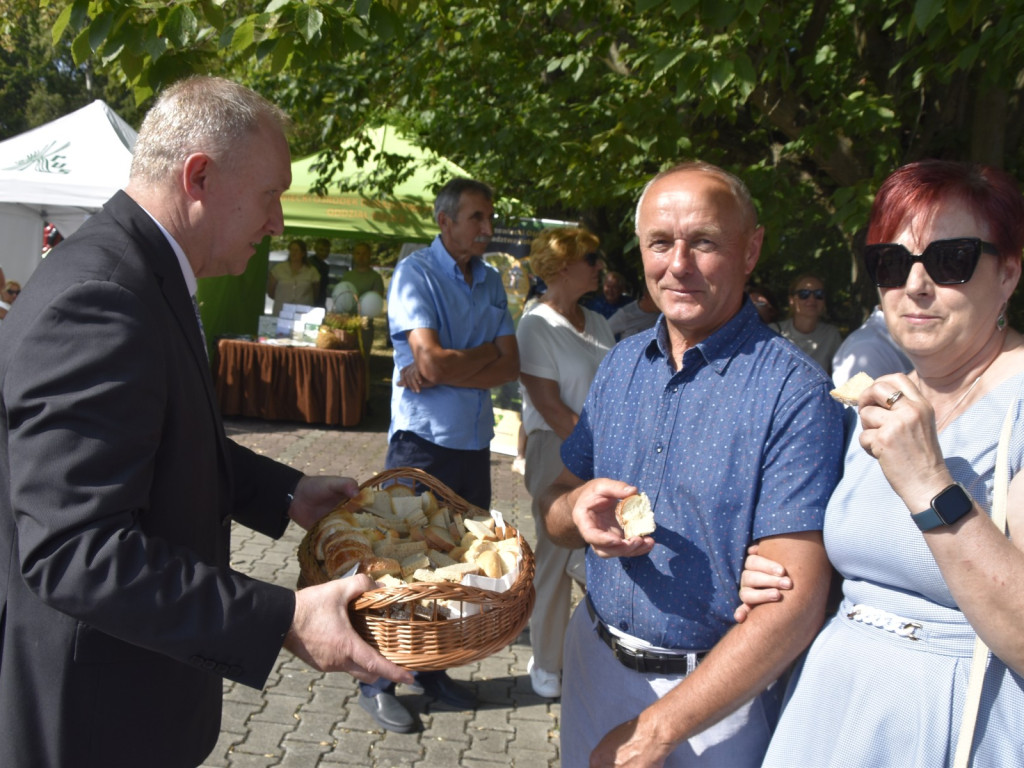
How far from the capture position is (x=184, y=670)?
5.94ft

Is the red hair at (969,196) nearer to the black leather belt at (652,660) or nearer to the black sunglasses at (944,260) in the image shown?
the black sunglasses at (944,260)

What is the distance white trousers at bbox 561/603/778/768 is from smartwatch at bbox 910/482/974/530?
0.66 meters

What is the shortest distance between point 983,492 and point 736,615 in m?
0.55

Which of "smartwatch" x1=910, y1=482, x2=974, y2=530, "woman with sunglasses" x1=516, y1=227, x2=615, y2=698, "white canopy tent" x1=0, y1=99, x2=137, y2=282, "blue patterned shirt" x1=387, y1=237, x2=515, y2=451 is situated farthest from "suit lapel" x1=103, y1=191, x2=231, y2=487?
"white canopy tent" x1=0, y1=99, x2=137, y2=282

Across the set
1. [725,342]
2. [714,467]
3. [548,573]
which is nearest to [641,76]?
[548,573]

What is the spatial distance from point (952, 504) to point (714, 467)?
0.57m

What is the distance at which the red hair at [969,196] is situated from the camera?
5.33 ft

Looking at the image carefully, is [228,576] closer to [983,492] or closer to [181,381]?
[181,381]

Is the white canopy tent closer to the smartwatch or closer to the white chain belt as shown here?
the white chain belt

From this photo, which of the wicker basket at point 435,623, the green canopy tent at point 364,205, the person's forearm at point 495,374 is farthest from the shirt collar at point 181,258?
the green canopy tent at point 364,205

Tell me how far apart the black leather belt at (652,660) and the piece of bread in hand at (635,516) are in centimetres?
30

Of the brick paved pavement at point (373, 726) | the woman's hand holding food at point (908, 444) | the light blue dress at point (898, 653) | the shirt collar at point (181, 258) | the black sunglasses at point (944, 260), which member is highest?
the black sunglasses at point (944, 260)

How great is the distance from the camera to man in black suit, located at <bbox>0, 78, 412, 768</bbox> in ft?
4.83

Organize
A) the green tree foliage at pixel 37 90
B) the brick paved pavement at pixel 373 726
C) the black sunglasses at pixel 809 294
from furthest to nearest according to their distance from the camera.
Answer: the green tree foliage at pixel 37 90, the black sunglasses at pixel 809 294, the brick paved pavement at pixel 373 726
